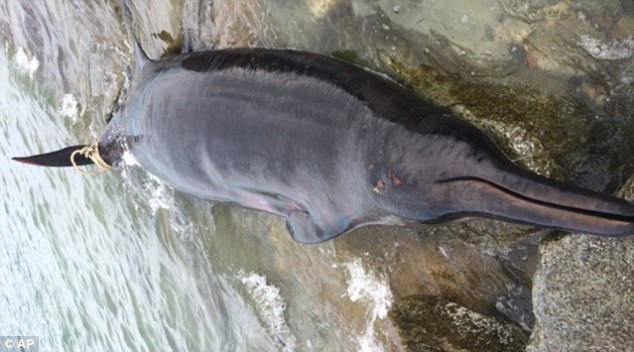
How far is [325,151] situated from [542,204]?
154 centimetres

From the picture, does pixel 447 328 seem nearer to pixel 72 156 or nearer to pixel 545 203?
pixel 545 203

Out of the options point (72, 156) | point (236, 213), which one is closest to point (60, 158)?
point (72, 156)

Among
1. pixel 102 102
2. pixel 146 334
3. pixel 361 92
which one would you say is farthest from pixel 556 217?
pixel 146 334

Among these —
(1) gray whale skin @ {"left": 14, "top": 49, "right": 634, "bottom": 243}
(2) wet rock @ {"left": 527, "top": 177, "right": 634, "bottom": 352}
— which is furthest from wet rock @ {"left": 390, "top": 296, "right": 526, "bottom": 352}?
(1) gray whale skin @ {"left": 14, "top": 49, "right": 634, "bottom": 243}

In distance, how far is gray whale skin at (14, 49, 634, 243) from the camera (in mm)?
3957

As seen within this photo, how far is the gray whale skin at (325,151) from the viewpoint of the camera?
3957 millimetres

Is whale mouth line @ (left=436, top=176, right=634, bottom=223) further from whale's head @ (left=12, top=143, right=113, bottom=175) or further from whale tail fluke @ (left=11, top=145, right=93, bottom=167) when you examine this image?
whale tail fluke @ (left=11, top=145, right=93, bottom=167)

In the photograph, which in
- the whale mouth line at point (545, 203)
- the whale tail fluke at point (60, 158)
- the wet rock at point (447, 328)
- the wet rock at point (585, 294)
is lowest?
the whale tail fluke at point (60, 158)

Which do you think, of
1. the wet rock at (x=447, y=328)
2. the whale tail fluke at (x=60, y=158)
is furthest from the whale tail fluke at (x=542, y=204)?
the whale tail fluke at (x=60, y=158)

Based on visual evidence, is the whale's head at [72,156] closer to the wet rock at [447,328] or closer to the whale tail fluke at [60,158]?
the whale tail fluke at [60,158]

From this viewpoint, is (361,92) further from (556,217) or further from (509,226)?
(556,217)

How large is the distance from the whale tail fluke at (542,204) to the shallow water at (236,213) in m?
0.76

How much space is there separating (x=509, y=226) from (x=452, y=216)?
720 mm

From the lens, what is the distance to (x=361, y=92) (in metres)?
4.83
